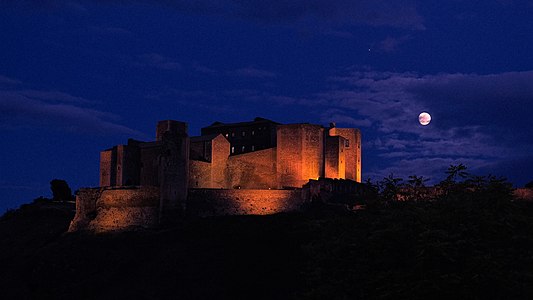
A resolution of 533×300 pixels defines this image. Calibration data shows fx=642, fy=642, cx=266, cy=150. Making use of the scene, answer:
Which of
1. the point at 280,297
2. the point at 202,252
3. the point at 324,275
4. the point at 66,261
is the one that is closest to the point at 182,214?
the point at 202,252

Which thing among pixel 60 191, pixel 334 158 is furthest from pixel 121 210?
pixel 60 191

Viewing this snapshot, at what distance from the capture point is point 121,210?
6512 centimetres

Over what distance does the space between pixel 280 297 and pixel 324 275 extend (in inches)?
894

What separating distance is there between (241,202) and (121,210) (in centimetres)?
1278

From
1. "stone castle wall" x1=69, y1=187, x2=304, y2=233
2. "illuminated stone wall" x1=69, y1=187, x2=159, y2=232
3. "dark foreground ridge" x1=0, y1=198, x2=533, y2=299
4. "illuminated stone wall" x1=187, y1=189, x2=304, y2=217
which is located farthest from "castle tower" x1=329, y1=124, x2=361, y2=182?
"illuminated stone wall" x1=69, y1=187, x2=159, y2=232

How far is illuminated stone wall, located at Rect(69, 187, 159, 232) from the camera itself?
2534 inches

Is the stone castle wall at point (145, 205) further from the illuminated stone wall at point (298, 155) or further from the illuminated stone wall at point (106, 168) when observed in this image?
the illuminated stone wall at point (106, 168)

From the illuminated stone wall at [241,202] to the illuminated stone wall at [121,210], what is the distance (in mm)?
3989

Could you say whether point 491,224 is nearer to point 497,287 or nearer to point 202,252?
point 497,287

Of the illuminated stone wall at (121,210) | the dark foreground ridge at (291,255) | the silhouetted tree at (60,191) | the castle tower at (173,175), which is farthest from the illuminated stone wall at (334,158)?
the silhouetted tree at (60,191)

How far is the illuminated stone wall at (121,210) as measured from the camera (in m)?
64.4

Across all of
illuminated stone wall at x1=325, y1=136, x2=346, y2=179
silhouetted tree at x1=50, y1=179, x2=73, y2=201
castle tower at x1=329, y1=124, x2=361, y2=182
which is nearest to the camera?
illuminated stone wall at x1=325, y1=136, x2=346, y2=179

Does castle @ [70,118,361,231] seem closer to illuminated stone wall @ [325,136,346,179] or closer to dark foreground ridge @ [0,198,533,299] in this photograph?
illuminated stone wall @ [325,136,346,179]

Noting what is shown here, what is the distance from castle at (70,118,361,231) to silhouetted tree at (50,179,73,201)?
47.3ft
